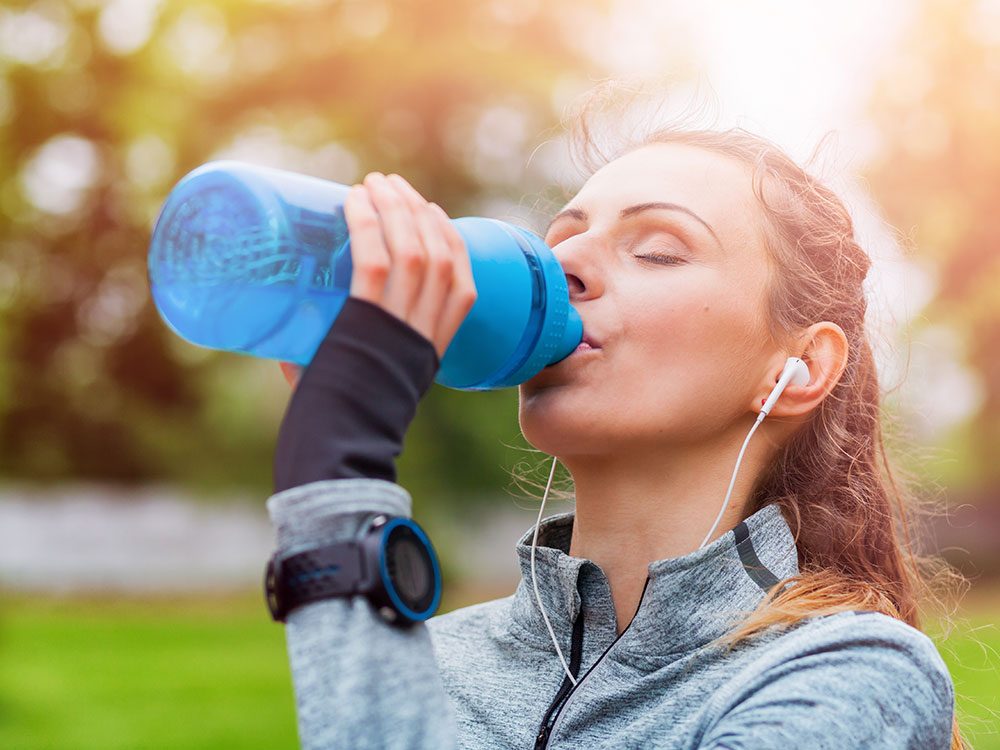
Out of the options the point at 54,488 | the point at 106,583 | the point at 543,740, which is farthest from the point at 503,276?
the point at 54,488

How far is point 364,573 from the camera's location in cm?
120

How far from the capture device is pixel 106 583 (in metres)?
13.4

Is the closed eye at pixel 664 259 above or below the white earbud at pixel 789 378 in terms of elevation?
above

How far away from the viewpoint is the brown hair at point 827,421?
1816 millimetres

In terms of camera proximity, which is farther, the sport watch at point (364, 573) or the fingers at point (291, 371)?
the fingers at point (291, 371)

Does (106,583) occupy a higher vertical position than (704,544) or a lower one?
higher

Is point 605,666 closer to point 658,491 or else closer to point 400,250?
point 658,491

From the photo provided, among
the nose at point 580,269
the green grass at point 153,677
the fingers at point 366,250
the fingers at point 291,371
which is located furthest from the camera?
the green grass at point 153,677

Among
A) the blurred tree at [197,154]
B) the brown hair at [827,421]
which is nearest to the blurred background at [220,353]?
the blurred tree at [197,154]

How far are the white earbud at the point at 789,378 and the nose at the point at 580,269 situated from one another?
32cm

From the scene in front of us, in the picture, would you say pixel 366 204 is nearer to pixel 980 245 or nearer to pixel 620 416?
pixel 620 416

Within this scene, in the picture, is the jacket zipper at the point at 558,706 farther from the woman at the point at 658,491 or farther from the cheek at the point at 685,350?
the cheek at the point at 685,350

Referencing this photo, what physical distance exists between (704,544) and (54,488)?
1414 cm

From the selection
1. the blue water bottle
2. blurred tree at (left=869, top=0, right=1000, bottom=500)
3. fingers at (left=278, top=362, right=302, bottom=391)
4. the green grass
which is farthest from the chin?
blurred tree at (left=869, top=0, right=1000, bottom=500)
